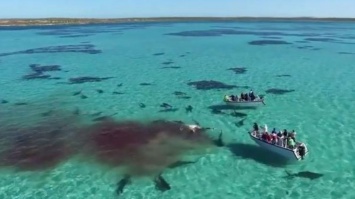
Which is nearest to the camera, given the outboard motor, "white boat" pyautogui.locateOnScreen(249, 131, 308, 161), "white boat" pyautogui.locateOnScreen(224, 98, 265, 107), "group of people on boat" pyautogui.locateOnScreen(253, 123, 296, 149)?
"white boat" pyautogui.locateOnScreen(249, 131, 308, 161)

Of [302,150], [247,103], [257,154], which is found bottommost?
[257,154]

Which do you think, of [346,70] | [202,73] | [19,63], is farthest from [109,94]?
[346,70]

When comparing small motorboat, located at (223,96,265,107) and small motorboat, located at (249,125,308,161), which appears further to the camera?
small motorboat, located at (223,96,265,107)

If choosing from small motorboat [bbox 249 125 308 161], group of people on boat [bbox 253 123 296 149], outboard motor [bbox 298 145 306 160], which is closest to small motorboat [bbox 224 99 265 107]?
group of people on boat [bbox 253 123 296 149]

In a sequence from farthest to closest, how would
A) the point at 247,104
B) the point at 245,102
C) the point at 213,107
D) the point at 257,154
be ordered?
the point at 213,107 < the point at 247,104 < the point at 245,102 < the point at 257,154

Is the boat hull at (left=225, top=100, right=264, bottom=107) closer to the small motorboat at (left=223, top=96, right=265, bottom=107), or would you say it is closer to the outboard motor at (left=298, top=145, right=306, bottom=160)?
the small motorboat at (left=223, top=96, right=265, bottom=107)

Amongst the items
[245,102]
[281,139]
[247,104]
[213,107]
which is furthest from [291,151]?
[213,107]

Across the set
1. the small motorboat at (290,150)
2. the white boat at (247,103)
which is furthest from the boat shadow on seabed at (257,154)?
the white boat at (247,103)

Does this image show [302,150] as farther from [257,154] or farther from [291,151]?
[257,154]

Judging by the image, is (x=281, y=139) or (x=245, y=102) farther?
(x=245, y=102)

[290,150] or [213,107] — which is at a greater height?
[290,150]
